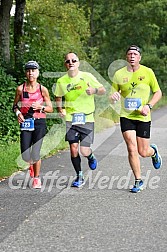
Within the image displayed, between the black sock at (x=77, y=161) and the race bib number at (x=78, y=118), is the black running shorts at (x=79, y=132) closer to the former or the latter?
the race bib number at (x=78, y=118)

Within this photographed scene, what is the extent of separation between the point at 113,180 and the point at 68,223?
2.82m

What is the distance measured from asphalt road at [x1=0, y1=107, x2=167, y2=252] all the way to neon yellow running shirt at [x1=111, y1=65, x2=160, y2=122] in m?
Result: 1.11

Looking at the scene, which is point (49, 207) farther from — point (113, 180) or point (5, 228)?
point (113, 180)

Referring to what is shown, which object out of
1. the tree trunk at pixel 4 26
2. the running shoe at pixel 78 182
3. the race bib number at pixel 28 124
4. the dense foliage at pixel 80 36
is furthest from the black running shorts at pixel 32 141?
the tree trunk at pixel 4 26

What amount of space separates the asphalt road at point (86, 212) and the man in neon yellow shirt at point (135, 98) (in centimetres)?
65

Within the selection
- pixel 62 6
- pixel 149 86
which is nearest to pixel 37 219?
pixel 149 86

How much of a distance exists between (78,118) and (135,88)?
0.92 metres

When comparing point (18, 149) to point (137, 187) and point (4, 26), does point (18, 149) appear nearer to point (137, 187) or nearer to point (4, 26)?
point (137, 187)

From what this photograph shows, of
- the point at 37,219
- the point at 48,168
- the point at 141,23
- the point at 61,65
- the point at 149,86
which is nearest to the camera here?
the point at 37,219

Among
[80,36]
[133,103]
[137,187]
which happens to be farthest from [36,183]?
[80,36]

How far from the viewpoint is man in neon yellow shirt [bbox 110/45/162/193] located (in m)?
8.37

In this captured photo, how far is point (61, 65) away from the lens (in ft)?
58.9

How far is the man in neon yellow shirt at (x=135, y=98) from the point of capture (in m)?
8.37

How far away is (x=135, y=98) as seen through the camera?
Answer: 8414 mm
